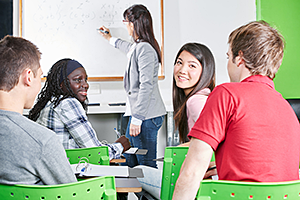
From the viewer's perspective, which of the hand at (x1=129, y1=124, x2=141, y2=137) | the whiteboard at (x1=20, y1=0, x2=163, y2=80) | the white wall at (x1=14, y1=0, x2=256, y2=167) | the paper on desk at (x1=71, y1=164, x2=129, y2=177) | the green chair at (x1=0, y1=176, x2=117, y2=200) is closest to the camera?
the green chair at (x1=0, y1=176, x2=117, y2=200)

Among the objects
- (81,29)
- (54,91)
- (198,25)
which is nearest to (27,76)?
(54,91)

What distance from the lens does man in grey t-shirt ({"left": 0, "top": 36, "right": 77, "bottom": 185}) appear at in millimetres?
717

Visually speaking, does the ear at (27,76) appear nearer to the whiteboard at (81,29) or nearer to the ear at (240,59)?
the ear at (240,59)

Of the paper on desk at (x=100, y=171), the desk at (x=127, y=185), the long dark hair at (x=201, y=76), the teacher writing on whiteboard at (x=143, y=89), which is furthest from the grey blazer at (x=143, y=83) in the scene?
the desk at (x=127, y=185)

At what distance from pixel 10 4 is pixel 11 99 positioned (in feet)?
8.07

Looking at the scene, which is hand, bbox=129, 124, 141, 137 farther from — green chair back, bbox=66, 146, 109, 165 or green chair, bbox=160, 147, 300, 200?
green chair, bbox=160, 147, 300, 200

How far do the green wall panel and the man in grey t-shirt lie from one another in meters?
2.86

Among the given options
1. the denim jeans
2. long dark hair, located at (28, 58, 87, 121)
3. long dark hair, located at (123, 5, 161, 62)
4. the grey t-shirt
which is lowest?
the denim jeans

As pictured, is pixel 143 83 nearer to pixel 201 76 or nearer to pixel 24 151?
pixel 201 76

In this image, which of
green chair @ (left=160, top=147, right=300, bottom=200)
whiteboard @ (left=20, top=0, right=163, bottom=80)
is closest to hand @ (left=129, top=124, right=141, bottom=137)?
whiteboard @ (left=20, top=0, right=163, bottom=80)

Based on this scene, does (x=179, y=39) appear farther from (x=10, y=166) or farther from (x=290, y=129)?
(x=10, y=166)

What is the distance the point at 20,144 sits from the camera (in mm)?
716

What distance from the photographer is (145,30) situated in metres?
A: 2.34

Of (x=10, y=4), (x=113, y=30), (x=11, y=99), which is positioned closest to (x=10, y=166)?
(x=11, y=99)
